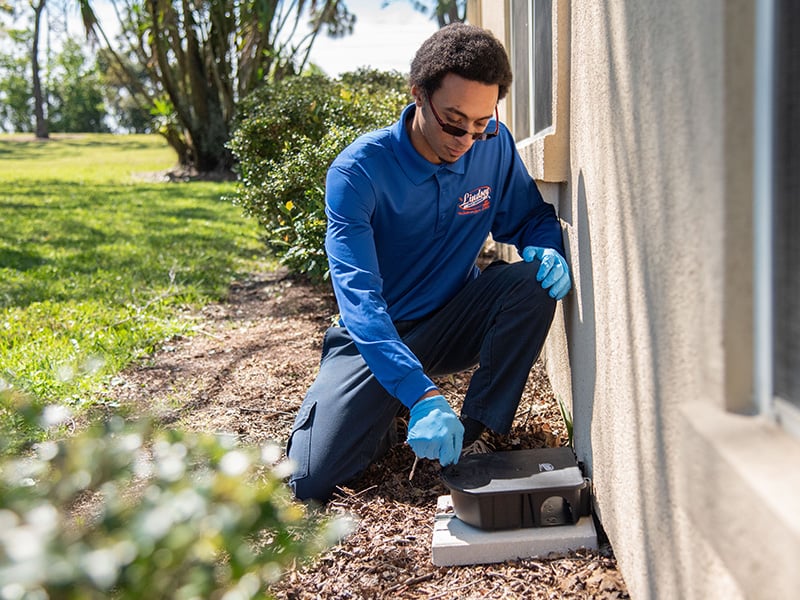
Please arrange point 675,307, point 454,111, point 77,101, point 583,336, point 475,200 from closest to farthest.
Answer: point 675,307 → point 583,336 → point 454,111 → point 475,200 → point 77,101

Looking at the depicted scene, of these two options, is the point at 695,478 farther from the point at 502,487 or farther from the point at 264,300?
the point at 264,300

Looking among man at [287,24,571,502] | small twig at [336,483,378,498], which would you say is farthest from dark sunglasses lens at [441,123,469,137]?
small twig at [336,483,378,498]

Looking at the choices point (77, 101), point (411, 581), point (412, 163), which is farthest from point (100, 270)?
point (77, 101)

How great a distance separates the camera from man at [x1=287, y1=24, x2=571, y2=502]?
2.59 metres

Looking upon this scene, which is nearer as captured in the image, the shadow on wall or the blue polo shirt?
the shadow on wall

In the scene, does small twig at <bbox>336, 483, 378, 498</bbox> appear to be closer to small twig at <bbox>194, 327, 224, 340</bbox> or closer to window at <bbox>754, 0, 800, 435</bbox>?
window at <bbox>754, 0, 800, 435</bbox>

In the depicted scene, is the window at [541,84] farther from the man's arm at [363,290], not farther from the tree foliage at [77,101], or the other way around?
the tree foliage at [77,101]

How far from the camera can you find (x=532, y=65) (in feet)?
11.9

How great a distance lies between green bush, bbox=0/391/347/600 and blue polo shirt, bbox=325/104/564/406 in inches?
54.4

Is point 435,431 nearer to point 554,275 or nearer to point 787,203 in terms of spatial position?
point 554,275

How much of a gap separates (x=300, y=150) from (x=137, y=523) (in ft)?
13.3

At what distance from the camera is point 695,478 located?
1247 millimetres

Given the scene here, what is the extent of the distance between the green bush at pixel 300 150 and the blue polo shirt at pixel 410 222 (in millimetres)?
1232

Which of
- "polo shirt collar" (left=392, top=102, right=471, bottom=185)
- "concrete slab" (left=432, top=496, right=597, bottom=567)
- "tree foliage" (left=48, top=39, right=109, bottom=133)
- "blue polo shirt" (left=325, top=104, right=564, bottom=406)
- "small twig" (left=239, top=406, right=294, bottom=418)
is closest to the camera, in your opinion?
"concrete slab" (left=432, top=496, right=597, bottom=567)
